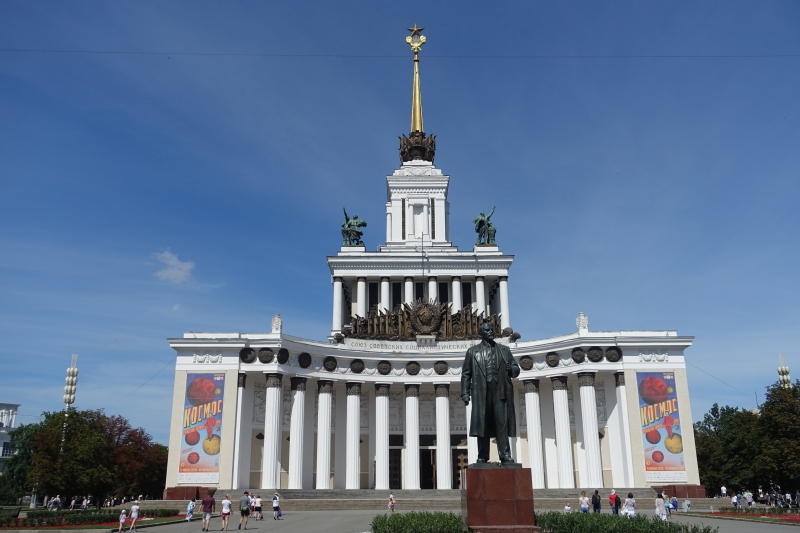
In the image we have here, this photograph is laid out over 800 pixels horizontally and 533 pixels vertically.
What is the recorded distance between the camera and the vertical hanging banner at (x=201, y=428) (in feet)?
126

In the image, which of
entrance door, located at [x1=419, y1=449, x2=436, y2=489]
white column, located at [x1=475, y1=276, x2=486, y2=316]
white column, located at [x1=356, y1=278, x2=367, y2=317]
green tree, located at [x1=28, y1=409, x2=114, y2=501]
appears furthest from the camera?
white column, located at [x1=356, y1=278, x2=367, y2=317]

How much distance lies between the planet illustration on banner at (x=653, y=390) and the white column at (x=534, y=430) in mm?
6944

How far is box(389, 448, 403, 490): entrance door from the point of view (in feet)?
146

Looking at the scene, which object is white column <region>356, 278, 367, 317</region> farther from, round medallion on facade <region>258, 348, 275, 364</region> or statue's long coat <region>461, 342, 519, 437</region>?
statue's long coat <region>461, 342, 519, 437</region>

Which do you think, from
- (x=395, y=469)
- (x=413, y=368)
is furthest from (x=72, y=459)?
(x=413, y=368)

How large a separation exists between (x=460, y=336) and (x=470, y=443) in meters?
8.11

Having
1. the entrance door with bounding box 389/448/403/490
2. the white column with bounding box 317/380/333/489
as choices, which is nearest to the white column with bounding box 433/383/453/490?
the entrance door with bounding box 389/448/403/490

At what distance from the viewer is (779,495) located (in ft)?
146

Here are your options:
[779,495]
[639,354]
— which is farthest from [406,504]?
[779,495]

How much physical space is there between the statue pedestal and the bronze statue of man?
74 cm

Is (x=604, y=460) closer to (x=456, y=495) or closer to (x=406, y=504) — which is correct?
(x=456, y=495)

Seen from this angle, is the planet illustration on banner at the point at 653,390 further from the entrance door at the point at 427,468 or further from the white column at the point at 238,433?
the white column at the point at 238,433

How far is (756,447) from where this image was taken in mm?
49938

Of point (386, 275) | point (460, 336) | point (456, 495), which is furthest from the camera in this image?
point (386, 275)
